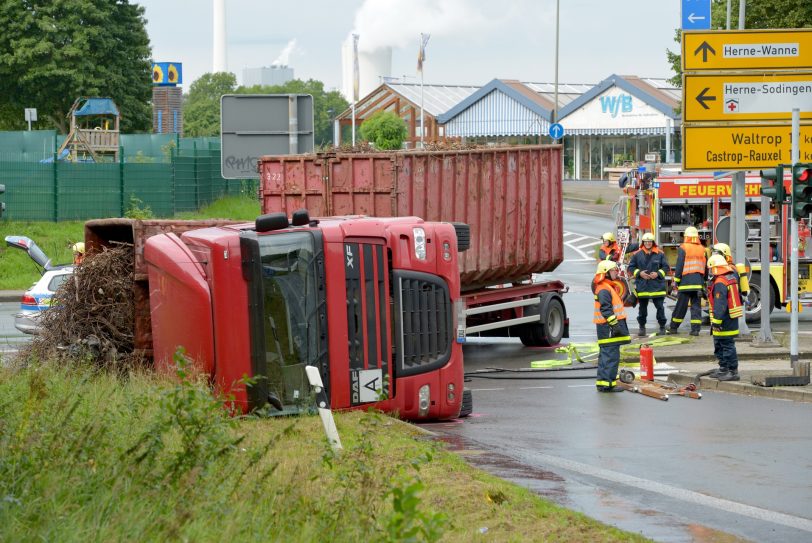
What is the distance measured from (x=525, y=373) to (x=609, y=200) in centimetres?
4048

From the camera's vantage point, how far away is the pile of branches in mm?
13219

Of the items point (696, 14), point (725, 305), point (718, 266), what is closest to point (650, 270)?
point (718, 266)

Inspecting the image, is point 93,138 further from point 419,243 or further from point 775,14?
point 419,243

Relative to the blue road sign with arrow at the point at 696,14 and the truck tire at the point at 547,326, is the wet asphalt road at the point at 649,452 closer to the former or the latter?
the truck tire at the point at 547,326

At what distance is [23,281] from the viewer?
102ft

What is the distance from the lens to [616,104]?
7075 cm

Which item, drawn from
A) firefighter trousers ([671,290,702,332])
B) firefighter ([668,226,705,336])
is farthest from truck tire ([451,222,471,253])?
firefighter trousers ([671,290,702,332])

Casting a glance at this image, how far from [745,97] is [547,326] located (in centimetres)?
488

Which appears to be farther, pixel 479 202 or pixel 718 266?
pixel 479 202

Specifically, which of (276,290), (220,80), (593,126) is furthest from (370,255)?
(220,80)

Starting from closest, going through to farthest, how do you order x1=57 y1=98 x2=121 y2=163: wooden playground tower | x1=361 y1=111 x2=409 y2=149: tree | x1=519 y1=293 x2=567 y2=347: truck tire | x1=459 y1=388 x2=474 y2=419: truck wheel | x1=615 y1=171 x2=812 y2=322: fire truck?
x1=459 y1=388 x2=474 y2=419: truck wheel → x1=519 y1=293 x2=567 y2=347: truck tire → x1=615 y1=171 x2=812 y2=322: fire truck → x1=57 y1=98 x2=121 y2=163: wooden playground tower → x1=361 y1=111 x2=409 y2=149: tree

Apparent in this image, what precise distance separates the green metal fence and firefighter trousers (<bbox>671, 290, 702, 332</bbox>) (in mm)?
18292

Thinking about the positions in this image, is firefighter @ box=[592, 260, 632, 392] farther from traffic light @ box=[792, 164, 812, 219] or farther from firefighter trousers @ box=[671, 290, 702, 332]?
firefighter trousers @ box=[671, 290, 702, 332]

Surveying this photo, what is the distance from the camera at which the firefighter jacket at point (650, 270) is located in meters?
21.7
